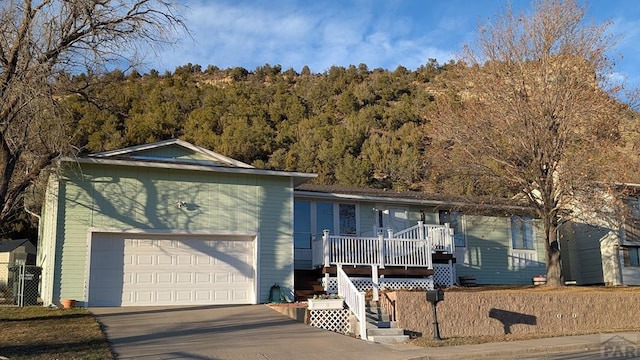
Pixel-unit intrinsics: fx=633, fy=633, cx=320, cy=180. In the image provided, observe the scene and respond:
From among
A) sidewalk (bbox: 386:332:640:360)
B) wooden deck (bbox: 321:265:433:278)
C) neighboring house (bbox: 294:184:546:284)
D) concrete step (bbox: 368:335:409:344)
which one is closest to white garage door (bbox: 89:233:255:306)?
wooden deck (bbox: 321:265:433:278)

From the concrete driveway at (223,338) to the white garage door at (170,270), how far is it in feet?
2.93

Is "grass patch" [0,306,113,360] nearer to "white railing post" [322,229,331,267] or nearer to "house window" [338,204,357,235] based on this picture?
"white railing post" [322,229,331,267]

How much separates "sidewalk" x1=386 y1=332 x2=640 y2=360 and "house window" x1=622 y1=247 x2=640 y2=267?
1307 cm

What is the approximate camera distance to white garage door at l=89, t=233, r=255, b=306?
18.1 meters

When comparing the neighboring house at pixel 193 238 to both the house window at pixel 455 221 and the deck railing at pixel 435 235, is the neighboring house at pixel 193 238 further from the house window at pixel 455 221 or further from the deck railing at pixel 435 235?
the house window at pixel 455 221

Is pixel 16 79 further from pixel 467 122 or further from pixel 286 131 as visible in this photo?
pixel 286 131

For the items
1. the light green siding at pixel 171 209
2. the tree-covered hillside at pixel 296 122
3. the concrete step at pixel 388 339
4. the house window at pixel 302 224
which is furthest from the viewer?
the tree-covered hillside at pixel 296 122

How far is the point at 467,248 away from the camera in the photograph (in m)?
25.5

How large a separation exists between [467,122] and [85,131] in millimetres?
25306

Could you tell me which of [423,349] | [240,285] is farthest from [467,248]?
[423,349]

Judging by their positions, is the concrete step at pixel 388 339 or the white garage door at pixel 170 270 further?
the white garage door at pixel 170 270

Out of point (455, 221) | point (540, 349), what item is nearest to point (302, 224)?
point (455, 221)

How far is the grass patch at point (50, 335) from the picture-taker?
11.6 meters

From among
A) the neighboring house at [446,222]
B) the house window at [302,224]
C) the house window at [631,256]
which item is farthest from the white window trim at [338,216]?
the house window at [631,256]
